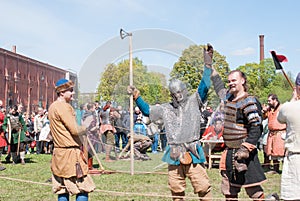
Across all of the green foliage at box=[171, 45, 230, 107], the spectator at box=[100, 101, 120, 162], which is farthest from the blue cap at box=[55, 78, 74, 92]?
the spectator at box=[100, 101, 120, 162]

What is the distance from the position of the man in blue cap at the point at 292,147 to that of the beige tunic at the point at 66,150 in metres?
1.90

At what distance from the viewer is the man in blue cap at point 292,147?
329cm

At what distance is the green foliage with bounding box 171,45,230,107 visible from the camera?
429 cm

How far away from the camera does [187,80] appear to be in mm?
4395

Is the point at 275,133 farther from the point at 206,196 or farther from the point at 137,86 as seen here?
the point at 206,196

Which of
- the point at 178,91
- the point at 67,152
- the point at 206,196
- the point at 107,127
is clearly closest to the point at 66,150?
the point at 67,152

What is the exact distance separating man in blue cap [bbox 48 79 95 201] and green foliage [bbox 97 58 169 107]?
24.1 inches

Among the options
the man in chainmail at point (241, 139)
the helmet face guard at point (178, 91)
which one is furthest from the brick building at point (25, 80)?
the man in chainmail at point (241, 139)

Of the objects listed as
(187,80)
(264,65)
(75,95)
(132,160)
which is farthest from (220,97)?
(264,65)

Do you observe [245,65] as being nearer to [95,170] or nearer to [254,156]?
[95,170]

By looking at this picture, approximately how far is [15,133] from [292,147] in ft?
27.3

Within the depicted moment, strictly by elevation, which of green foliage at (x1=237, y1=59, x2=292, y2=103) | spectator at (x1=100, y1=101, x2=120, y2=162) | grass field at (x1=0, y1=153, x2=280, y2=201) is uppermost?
green foliage at (x1=237, y1=59, x2=292, y2=103)

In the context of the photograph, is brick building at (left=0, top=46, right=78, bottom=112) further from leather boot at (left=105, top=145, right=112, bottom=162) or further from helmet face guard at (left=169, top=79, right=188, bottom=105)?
helmet face guard at (left=169, top=79, right=188, bottom=105)

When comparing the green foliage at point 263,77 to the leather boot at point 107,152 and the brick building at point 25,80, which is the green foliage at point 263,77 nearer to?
the brick building at point 25,80
